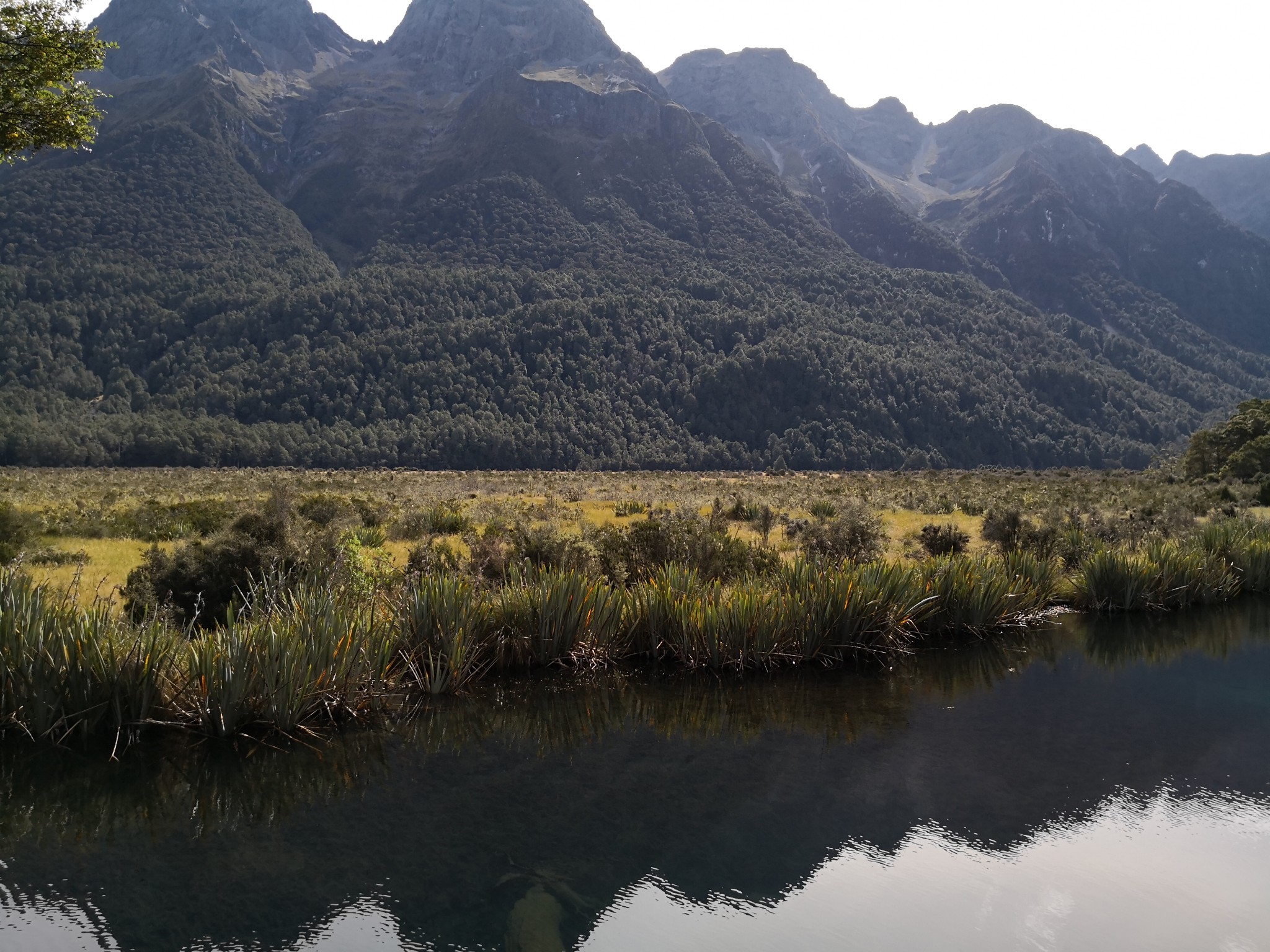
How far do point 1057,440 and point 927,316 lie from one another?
136 feet

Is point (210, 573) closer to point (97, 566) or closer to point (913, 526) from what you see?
point (97, 566)

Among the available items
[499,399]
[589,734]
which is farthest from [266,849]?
[499,399]

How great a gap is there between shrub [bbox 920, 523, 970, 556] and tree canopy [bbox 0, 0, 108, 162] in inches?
724

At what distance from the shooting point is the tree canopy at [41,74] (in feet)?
42.1

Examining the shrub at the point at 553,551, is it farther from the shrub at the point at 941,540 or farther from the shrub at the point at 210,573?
the shrub at the point at 941,540

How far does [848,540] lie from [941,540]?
385 centimetres

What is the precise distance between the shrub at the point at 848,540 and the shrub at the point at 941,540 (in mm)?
1067

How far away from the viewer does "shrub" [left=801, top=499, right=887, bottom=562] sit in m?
17.0

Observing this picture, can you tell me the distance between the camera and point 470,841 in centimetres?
642

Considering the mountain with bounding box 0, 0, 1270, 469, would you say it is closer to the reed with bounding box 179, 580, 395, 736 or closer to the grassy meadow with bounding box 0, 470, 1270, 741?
the grassy meadow with bounding box 0, 470, 1270, 741

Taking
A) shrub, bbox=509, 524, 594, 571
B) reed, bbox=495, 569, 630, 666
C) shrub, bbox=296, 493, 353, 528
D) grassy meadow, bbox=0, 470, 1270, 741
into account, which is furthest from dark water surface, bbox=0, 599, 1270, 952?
shrub, bbox=296, 493, 353, 528

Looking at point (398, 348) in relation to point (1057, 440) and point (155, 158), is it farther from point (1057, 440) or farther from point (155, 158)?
point (1057, 440)

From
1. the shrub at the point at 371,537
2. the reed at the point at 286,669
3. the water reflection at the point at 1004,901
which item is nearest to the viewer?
the water reflection at the point at 1004,901

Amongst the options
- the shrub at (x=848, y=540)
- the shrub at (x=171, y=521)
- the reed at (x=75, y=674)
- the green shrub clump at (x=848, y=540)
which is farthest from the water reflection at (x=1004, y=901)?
the shrub at (x=171, y=521)
